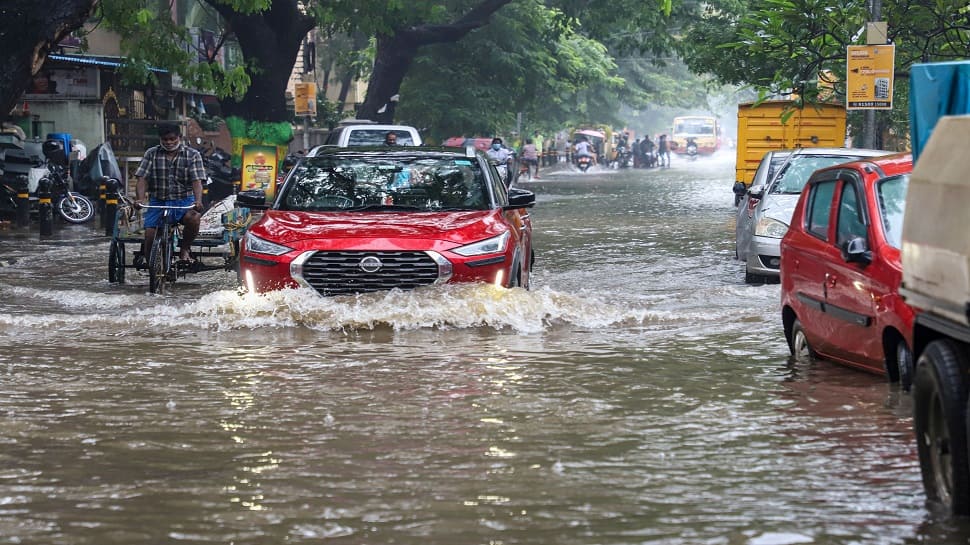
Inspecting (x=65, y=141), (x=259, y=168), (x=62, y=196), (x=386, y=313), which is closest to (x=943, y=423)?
(x=386, y=313)

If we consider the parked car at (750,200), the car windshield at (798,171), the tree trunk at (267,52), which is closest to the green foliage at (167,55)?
the tree trunk at (267,52)

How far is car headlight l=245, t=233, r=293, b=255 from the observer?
482 inches

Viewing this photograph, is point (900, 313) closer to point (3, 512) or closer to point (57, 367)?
point (3, 512)

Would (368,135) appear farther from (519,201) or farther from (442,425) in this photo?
(442,425)

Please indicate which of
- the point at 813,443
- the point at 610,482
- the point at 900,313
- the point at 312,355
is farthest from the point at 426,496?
the point at 312,355

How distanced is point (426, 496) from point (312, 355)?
4.49 m

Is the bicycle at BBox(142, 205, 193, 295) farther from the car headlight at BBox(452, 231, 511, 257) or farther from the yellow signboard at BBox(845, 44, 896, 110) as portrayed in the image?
the yellow signboard at BBox(845, 44, 896, 110)

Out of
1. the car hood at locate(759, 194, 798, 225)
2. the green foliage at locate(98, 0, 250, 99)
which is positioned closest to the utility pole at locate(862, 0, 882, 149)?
the car hood at locate(759, 194, 798, 225)

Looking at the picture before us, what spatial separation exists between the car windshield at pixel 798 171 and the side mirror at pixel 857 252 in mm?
8480

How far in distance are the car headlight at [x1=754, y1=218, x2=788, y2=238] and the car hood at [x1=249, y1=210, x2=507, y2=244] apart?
4.28 m

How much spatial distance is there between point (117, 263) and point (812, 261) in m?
8.94

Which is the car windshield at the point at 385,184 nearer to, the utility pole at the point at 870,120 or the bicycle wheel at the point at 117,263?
the bicycle wheel at the point at 117,263

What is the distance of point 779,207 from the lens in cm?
1683

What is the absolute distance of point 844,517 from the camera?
20.2 feet
